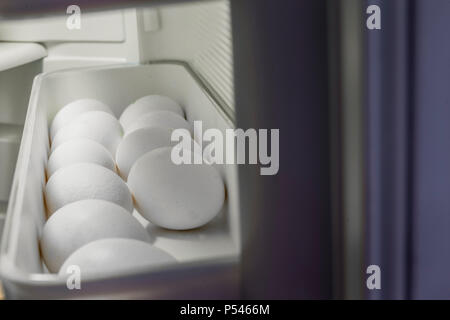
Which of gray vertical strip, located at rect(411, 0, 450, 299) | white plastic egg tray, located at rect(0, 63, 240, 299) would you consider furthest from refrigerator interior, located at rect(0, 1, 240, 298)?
gray vertical strip, located at rect(411, 0, 450, 299)

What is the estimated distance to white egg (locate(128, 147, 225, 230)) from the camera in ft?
2.10

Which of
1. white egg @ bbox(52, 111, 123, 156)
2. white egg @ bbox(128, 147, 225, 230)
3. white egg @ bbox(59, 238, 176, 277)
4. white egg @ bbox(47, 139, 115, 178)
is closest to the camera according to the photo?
white egg @ bbox(59, 238, 176, 277)

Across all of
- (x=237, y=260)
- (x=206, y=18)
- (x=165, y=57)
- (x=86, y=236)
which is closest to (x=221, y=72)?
(x=206, y=18)

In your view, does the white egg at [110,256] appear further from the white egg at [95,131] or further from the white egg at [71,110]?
the white egg at [71,110]

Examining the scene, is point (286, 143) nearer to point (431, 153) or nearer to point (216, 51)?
point (431, 153)

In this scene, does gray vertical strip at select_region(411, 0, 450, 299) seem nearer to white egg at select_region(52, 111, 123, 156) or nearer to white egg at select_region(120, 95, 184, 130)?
white egg at select_region(52, 111, 123, 156)

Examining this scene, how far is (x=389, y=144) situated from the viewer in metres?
0.34

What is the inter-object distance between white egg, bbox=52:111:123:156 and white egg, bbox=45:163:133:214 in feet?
0.67

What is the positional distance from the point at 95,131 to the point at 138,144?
0.14 meters

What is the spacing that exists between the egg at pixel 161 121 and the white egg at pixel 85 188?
26cm

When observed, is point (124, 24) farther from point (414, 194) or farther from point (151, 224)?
point (414, 194)

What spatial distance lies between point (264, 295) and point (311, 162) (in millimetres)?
88

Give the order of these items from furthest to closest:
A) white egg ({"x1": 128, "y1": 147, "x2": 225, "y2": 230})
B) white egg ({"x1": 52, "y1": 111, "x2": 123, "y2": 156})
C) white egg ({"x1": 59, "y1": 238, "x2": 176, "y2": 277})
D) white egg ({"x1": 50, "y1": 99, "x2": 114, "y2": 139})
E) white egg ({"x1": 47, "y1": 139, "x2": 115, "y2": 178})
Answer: white egg ({"x1": 50, "y1": 99, "x2": 114, "y2": 139})
white egg ({"x1": 52, "y1": 111, "x2": 123, "y2": 156})
white egg ({"x1": 47, "y1": 139, "x2": 115, "y2": 178})
white egg ({"x1": 128, "y1": 147, "x2": 225, "y2": 230})
white egg ({"x1": 59, "y1": 238, "x2": 176, "y2": 277})

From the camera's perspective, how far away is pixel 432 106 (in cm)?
35
